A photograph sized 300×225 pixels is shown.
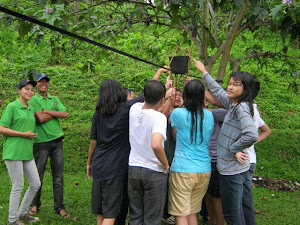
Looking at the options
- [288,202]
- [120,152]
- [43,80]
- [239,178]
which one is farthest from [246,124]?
[288,202]

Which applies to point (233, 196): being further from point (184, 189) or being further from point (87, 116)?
point (87, 116)

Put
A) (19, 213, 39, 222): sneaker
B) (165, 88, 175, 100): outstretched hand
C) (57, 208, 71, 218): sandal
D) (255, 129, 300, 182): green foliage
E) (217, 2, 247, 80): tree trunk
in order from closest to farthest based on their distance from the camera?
(165, 88, 175, 100): outstretched hand
(19, 213, 39, 222): sneaker
(57, 208, 71, 218): sandal
(217, 2, 247, 80): tree trunk
(255, 129, 300, 182): green foliage

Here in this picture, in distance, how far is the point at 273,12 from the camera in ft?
10.5

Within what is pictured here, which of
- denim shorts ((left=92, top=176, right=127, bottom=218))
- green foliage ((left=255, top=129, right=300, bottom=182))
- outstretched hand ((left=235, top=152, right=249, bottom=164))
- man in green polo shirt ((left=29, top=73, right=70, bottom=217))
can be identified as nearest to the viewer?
outstretched hand ((left=235, top=152, right=249, bottom=164))

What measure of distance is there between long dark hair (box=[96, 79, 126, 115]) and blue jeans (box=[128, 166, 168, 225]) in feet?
1.71

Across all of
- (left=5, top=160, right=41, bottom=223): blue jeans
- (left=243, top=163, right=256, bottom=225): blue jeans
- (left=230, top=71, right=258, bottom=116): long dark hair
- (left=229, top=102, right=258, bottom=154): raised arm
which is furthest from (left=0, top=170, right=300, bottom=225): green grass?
(left=230, top=71, right=258, bottom=116): long dark hair

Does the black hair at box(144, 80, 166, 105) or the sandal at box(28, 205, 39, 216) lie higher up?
the black hair at box(144, 80, 166, 105)


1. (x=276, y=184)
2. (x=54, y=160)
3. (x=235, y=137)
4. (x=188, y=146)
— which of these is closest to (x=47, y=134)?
(x=54, y=160)

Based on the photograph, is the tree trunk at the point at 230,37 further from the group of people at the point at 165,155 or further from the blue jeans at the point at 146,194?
the blue jeans at the point at 146,194

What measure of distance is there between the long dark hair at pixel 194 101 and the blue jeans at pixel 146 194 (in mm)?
464

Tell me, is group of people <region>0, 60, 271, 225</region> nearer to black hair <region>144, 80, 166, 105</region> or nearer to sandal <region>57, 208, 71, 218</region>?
black hair <region>144, 80, 166, 105</region>

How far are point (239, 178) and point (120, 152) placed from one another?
101 cm

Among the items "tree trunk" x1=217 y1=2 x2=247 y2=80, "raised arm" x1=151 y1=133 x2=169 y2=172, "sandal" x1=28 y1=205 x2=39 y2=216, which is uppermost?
"tree trunk" x1=217 y1=2 x2=247 y2=80

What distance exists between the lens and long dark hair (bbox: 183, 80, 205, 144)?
3252 mm
